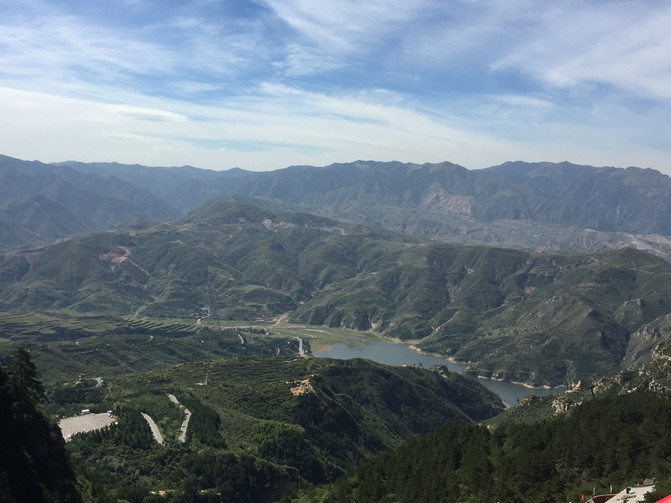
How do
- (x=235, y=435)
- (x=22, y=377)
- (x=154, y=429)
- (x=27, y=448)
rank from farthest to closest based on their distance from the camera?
(x=235, y=435)
(x=154, y=429)
(x=22, y=377)
(x=27, y=448)

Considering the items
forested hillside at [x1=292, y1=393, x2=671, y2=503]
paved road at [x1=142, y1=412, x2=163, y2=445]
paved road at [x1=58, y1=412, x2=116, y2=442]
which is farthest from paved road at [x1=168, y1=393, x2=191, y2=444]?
forested hillside at [x1=292, y1=393, x2=671, y2=503]

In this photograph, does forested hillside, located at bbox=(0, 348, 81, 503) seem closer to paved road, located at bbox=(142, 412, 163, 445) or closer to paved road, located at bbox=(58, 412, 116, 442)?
paved road, located at bbox=(142, 412, 163, 445)

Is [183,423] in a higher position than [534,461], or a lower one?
lower

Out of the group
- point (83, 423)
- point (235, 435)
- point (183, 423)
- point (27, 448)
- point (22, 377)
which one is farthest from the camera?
point (235, 435)

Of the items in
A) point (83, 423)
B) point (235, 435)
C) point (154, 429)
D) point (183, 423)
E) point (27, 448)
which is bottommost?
point (235, 435)

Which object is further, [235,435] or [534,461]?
[235,435]

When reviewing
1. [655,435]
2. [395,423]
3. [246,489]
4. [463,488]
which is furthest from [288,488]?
[395,423]

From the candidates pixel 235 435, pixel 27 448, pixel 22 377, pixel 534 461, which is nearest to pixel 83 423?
pixel 235 435

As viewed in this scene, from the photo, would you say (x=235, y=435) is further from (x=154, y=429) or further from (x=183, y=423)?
(x=154, y=429)

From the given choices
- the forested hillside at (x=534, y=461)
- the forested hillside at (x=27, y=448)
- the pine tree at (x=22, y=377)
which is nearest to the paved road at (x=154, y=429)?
the forested hillside at (x=27, y=448)
